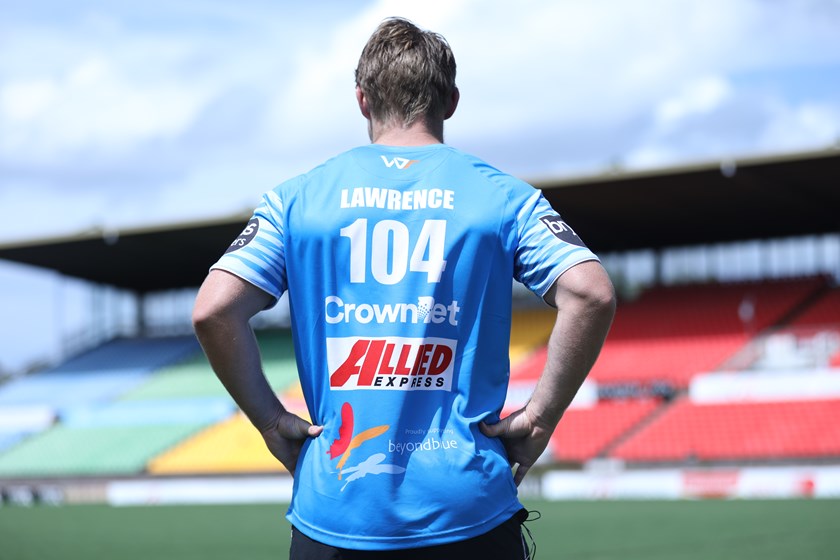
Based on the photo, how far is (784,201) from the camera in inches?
1049

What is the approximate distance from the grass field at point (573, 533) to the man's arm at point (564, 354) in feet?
27.1

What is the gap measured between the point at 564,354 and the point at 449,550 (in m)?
0.51

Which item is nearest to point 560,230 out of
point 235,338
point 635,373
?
point 235,338

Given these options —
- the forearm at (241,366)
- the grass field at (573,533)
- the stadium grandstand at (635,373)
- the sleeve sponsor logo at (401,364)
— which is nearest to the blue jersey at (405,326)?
the sleeve sponsor logo at (401,364)

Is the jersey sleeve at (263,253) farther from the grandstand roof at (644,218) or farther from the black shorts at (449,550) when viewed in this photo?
the grandstand roof at (644,218)

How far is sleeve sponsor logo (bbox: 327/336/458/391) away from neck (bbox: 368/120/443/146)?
47 centimetres

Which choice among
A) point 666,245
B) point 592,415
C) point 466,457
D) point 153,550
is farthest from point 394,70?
point 666,245

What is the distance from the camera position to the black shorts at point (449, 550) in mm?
2352

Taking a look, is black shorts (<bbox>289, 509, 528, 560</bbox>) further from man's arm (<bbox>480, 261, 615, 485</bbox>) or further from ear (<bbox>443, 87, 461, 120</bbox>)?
ear (<bbox>443, 87, 461, 120</bbox>)

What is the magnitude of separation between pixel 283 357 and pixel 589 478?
13148mm

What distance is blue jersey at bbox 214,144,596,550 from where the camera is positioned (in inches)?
93.4

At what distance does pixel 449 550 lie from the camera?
2.35 m

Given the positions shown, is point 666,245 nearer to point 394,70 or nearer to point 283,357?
point 283,357

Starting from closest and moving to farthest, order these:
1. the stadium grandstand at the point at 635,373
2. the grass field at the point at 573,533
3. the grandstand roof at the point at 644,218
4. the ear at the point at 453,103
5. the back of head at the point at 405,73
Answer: the back of head at the point at 405,73 < the ear at the point at 453,103 < the grass field at the point at 573,533 < the stadium grandstand at the point at 635,373 < the grandstand roof at the point at 644,218
